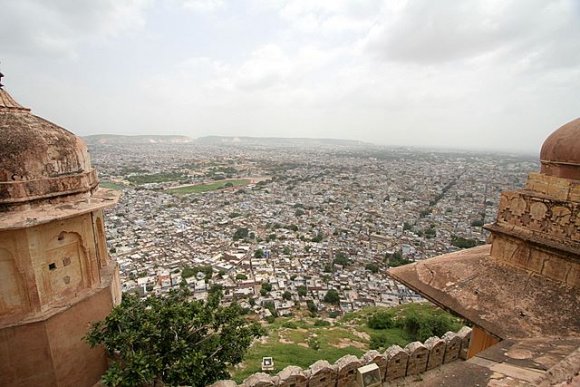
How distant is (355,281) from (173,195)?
1546 inches

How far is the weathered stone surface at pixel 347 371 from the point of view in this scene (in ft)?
19.3

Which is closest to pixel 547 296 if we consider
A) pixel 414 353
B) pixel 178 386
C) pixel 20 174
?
pixel 414 353

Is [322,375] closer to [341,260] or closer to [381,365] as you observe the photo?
[381,365]

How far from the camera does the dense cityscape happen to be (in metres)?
23.2

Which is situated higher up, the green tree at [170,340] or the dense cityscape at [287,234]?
the green tree at [170,340]

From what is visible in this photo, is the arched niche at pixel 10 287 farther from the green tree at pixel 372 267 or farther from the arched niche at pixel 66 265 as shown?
the green tree at pixel 372 267

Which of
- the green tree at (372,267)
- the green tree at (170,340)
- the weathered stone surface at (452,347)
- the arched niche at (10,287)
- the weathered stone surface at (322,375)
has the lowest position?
the green tree at (372,267)

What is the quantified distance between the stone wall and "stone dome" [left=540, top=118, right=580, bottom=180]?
4.16 metres

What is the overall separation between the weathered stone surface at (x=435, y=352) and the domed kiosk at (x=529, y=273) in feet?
6.66

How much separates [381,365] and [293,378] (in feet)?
6.24

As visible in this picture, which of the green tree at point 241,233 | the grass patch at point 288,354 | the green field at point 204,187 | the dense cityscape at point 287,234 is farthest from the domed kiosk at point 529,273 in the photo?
the green field at point 204,187

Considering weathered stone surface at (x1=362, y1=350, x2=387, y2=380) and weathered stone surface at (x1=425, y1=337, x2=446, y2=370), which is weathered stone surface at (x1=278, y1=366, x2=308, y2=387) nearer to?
weathered stone surface at (x1=362, y1=350, x2=387, y2=380)

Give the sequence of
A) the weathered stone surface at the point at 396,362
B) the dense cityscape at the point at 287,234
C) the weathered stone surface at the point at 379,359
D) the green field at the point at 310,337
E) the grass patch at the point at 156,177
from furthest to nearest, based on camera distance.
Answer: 1. the grass patch at the point at 156,177
2. the dense cityscape at the point at 287,234
3. the green field at the point at 310,337
4. the weathered stone surface at the point at 396,362
5. the weathered stone surface at the point at 379,359

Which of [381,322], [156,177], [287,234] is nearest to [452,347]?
[381,322]
